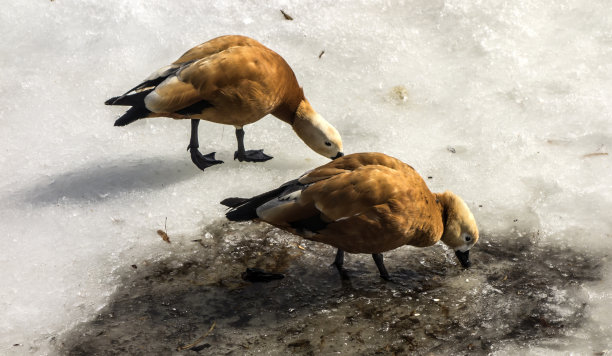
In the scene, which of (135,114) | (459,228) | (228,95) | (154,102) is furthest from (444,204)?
(135,114)

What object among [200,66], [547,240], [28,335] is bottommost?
[28,335]

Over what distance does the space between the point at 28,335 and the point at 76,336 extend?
0.27 m

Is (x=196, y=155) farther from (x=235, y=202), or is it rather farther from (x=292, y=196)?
(x=292, y=196)

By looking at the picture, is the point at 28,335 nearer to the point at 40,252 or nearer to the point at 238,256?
the point at 40,252

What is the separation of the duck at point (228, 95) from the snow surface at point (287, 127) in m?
0.27

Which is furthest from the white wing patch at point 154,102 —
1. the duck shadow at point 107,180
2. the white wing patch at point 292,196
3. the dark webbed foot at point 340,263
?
the dark webbed foot at point 340,263

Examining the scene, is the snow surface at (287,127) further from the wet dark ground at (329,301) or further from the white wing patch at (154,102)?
the white wing patch at (154,102)

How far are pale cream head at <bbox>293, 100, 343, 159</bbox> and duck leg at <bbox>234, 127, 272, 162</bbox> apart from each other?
34 centimetres

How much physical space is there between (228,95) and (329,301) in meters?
1.72

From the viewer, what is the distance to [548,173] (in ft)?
17.1

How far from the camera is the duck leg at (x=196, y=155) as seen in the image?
5332 millimetres

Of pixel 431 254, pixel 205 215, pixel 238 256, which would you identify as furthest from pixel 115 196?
pixel 431 254

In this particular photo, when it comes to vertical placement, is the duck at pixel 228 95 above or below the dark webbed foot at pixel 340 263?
above

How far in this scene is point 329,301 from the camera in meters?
4.28
